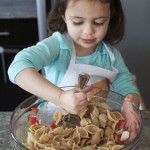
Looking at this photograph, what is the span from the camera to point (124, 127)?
0.72 m

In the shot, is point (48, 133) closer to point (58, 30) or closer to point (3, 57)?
point (58, 30)

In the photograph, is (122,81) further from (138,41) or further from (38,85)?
(138,41)

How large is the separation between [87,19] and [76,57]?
0.62 ft

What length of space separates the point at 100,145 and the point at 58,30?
0.47 m

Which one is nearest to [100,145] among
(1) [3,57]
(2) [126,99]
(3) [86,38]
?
(2) [126,99]

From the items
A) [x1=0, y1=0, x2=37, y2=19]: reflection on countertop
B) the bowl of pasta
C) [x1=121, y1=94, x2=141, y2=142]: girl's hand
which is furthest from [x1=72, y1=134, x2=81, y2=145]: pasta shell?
[x1=0, y1=0, x2=37, y2=19]: reflection on countertop

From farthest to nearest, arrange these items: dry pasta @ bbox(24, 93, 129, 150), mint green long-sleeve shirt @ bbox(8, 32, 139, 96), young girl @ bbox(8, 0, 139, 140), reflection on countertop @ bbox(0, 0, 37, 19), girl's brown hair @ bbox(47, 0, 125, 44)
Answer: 1. reflection on countertop @ bbox(0, 0, 37, 19)
2. girl's brown hair @ bbox(47, 0, 125, 44)
3. mint green long-sleeve shirt @ bbox(8, 32, 139, 96)
4. young girl @ bbox(8, 0, 139, 140)
5. dry pasta @ bbox(24, 93, 129, 150)

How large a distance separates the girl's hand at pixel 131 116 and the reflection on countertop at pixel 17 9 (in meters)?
0.93

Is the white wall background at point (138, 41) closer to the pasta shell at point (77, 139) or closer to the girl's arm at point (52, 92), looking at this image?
the girl's arm at point (52, 92)

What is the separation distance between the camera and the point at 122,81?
3.34 feet

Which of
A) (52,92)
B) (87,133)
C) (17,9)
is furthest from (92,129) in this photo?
(17,9)

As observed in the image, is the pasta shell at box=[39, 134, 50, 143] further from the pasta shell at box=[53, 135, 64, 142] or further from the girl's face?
the girl's face

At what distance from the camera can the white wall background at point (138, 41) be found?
1557 mm

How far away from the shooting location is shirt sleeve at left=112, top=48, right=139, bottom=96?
968mm
